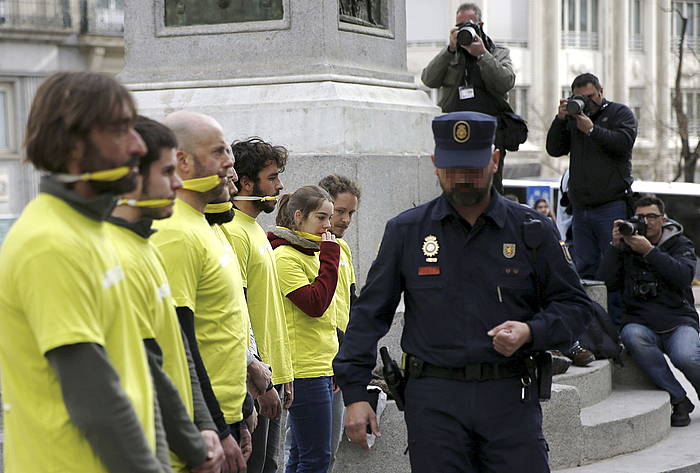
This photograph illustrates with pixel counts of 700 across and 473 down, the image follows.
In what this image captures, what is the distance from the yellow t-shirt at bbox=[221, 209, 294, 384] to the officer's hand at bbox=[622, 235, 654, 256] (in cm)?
428

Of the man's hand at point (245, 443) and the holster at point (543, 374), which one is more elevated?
the holster at point (543, 374)

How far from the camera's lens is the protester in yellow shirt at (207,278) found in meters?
4.05

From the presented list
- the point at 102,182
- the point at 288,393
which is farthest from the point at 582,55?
the point at 102,182

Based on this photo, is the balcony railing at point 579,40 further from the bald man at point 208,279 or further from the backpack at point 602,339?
the bald man at point 208,279

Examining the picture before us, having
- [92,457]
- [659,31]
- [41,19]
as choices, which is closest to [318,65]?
[92,457]

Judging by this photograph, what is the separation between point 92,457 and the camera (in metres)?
3.02

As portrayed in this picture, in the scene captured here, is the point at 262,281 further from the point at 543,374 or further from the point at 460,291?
the point at 543,374

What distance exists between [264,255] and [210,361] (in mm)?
944

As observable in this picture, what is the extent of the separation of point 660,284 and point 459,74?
82.3 inches

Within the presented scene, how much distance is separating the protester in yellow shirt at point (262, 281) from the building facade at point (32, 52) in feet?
92.5

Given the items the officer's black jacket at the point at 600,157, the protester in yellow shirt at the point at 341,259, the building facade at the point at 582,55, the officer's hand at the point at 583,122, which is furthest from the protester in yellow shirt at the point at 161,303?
the building facade at the point at 582,55

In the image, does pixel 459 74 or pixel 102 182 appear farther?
pixel 459 74

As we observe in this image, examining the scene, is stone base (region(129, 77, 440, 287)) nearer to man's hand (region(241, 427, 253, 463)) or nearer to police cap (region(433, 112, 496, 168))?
police cap (region(433, 112, 496, 168))

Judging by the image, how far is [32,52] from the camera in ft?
111
